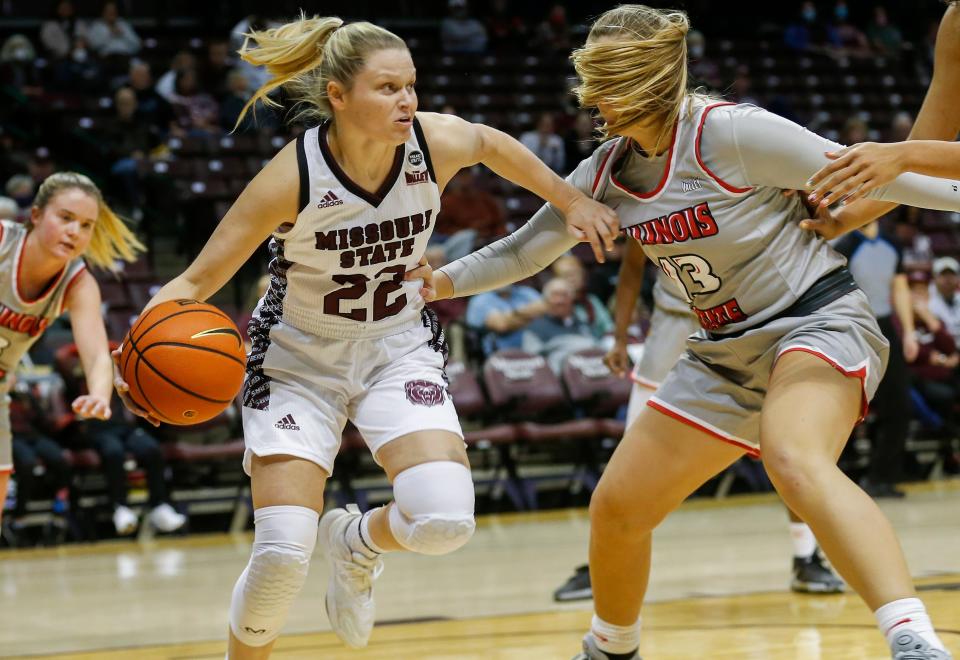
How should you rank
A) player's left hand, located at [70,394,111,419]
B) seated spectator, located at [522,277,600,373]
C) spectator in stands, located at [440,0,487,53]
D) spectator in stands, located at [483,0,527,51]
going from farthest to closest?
1. spectator in stands, located at [483,0,527,51]
2. spectator in stands, located at [440,0,487,53]
3. seated spectator, located at [522,277,600,373]
4. player's left hand, located at [70,394,111,419]

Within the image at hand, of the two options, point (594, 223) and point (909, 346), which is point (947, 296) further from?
point (594, 223)

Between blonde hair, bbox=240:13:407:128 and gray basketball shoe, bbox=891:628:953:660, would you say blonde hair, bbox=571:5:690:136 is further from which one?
gray basketball shoe, bbox=891:628:953:660

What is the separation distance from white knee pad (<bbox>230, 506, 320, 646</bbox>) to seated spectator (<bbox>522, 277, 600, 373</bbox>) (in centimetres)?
614

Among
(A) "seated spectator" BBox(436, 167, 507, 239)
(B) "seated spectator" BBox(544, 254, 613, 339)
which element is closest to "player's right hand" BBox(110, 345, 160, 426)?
(B) "seated spectator" BBox(544, 254, 613, 339)

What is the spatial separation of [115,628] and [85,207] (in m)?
1.92

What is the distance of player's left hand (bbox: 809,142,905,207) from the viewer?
10.6 ft

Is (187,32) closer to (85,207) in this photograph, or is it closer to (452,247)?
(452,247)

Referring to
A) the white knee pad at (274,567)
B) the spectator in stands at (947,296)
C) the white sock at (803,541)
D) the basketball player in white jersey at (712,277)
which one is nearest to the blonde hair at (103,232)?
the basketball player in white jersey at (712,277)

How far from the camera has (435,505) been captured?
3.71 meters

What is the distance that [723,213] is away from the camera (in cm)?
369

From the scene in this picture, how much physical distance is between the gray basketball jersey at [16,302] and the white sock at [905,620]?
132 inches

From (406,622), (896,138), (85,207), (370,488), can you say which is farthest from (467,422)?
(896,138)

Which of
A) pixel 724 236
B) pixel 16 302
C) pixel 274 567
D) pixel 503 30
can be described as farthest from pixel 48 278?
pixel 503 30

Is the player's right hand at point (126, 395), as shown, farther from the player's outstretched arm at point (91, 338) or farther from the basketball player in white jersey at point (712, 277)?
the basketball player in white jersey at point (712, 277)
